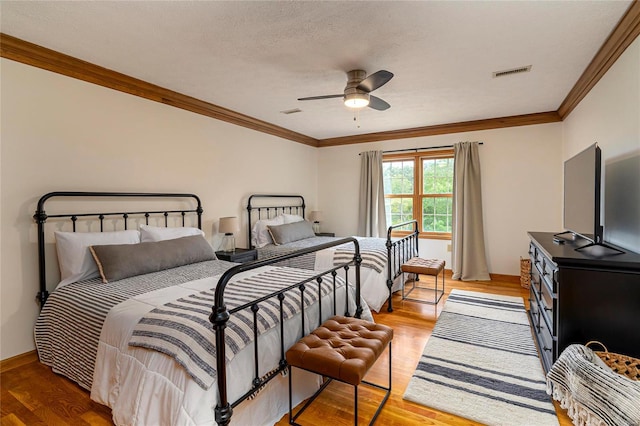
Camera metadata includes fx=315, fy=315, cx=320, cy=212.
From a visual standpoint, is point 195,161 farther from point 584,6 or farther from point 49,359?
point 584,6

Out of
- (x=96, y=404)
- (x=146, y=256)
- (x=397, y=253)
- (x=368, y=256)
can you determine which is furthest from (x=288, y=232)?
(x=96, y=404)

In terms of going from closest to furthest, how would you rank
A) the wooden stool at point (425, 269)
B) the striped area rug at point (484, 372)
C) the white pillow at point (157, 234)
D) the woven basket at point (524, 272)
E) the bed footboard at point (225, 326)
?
the bed footboard at point (225, 326)
the striped area rug at point (484, 372)
the white pillow at point (157, 234)
the wooden stool at point (425, 269)
the woven basket at point (524, 272)

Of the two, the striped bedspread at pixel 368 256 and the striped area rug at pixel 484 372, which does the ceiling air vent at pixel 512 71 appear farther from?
the striped area rug at pixel 484 372

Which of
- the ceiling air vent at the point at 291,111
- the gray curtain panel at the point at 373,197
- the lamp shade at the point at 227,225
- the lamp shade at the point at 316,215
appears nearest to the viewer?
the lamp shade at the point at 227,225

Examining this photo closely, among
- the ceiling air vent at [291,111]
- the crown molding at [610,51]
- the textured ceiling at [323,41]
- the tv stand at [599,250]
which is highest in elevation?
the ceiling air vent at [291,111]

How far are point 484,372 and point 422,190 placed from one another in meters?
3.58

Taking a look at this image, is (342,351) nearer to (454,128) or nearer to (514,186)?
(514,186)

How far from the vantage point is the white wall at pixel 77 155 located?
2412mm

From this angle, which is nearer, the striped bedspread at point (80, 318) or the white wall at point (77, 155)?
the striped bedspread at point (80, 318)

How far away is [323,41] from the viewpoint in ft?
7.78

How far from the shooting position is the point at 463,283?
4793 mm

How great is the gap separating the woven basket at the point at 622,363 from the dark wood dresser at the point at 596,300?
0.49 ft

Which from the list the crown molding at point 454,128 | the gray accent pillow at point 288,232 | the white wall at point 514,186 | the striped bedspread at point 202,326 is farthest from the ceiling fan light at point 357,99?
the white wall at point 514,186

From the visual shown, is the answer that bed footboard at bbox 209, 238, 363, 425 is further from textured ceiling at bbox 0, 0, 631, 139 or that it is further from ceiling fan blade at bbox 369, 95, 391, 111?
ceiling fan blade at bbox 369, 95, 391, 111
